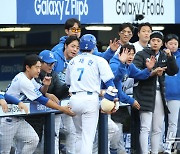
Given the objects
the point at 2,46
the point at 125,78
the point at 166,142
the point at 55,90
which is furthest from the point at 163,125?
the point at 2,46

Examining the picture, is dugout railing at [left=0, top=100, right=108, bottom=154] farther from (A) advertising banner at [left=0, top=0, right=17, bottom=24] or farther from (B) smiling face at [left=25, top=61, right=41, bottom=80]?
(A) advertising banner at [left=0, top=0, right=17, bottom=24]

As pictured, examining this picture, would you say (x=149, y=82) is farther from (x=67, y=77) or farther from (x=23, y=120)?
(x=23, y=120)

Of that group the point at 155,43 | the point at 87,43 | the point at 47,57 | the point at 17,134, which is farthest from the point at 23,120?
the point at 155,43

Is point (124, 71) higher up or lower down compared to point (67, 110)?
higher up

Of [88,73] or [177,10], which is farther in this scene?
[177,10]

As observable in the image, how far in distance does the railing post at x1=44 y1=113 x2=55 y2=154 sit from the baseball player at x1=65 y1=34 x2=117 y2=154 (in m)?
0.27

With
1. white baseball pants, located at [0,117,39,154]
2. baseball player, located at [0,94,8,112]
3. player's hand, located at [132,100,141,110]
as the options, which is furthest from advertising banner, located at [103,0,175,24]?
baseball player, located at [0,94,8,112]

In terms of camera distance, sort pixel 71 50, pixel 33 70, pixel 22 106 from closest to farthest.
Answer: pixel 22 106
pixel 33 70
pixel 71 50

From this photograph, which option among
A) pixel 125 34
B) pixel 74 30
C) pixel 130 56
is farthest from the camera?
pixel 125 34

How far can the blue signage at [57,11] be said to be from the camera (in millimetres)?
9656

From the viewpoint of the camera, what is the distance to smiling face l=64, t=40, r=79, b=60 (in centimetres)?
772

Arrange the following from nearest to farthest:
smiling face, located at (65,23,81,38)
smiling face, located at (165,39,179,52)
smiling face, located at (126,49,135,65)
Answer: smiling face, located at (126,49,135,65) → smiling face, located at (65,23,81,38) → smiling face, located at (165,39,179,52)

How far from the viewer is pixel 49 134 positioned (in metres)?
7.21

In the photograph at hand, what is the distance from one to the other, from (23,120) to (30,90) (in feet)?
1.03
